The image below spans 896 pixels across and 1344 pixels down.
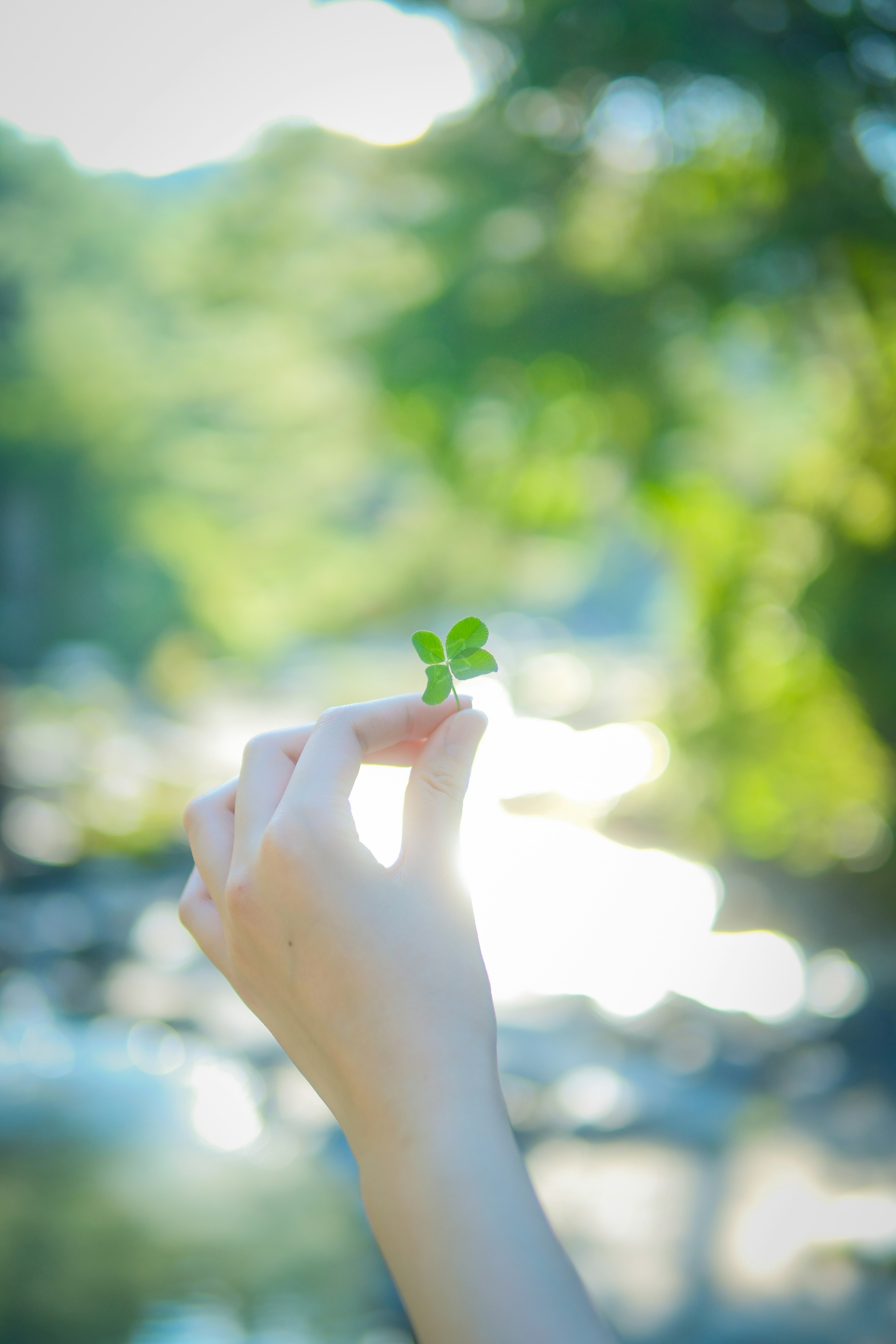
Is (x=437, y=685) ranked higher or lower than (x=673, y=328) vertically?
lower

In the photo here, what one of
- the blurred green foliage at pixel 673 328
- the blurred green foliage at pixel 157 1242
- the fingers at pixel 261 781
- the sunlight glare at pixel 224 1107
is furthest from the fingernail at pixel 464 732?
the blurred green foliage at pixel 673 328

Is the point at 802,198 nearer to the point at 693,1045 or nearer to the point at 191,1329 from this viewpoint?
the point at 693,1045

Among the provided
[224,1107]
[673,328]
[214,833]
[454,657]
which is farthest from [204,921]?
[673,328]

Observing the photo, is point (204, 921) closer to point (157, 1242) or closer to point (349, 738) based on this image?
point (349, 738)

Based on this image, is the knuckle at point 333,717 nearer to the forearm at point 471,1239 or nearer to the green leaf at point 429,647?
the green leaf at point 429,647

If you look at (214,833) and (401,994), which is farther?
(214,833)

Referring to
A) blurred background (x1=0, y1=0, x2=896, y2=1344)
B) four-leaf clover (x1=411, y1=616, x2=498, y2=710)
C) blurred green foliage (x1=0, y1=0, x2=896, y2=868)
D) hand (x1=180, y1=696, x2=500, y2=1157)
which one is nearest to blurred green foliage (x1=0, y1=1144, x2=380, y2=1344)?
blurred background (x1=0, y1=0, x2=896, y2=1344)

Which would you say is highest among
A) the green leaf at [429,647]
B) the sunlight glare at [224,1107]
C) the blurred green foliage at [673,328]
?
the blurred green foliage at [673,328]
